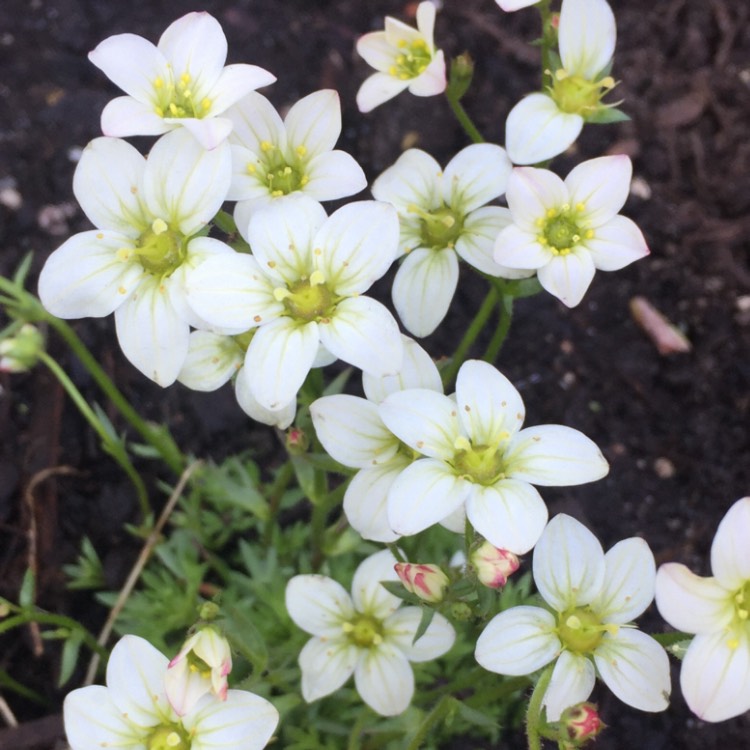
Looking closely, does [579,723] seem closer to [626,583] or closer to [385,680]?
[626,583]

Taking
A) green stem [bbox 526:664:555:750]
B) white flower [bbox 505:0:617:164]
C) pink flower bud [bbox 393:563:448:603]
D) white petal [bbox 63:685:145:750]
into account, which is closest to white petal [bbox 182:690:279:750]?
white petal [bbox 63:685:145:750]

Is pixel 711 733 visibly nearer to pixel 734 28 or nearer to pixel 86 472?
pixel 86 472

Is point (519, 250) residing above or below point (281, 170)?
below

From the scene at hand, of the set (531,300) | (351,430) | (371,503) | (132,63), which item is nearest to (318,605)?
(371,503)

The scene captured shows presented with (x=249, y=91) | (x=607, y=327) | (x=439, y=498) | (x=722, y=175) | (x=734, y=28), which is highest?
(x=249, y=91)

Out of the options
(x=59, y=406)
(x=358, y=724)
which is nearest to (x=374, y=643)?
(x=358, y=724)

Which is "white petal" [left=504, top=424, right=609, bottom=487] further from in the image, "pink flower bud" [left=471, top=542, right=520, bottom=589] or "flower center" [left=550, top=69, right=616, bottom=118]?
"flower center" [left=550, top=69, right=616, bottom=118]
